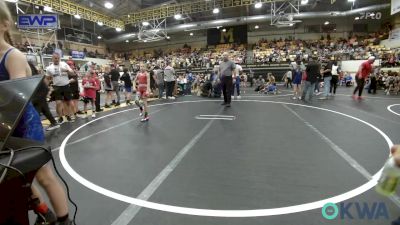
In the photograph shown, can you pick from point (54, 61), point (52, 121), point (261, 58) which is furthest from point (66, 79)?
point (261, 58)

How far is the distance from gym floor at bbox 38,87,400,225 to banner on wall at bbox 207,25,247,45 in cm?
2267

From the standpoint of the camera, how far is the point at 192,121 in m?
6.39

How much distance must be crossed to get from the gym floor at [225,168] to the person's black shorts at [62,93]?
0.90 m

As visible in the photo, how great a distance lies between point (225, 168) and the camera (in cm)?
336

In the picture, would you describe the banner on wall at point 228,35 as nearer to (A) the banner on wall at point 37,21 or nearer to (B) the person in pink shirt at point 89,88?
(A) the banner on wall at point 37,21

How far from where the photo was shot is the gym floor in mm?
2336

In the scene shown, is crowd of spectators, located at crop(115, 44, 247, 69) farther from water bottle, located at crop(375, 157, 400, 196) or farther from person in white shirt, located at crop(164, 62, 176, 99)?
water bottle, located at crop(375, 157, 400, 196)

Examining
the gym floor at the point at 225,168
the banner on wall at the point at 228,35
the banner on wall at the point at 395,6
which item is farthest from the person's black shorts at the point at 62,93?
the banner on wall at the point at 228,35

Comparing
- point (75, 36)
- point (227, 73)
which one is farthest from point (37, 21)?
point (75, 36)

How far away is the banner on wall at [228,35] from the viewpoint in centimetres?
2748

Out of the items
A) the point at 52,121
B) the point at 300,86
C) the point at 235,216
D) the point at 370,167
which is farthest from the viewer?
the point at 300,86

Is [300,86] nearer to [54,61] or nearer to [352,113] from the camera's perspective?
[352,113]

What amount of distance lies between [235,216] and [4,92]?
6.00 feet

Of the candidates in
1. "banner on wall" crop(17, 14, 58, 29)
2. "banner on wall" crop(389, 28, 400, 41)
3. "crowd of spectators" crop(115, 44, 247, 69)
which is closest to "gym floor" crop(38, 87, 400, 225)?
"banner on wall" crop(17, 14, 58, 29)
